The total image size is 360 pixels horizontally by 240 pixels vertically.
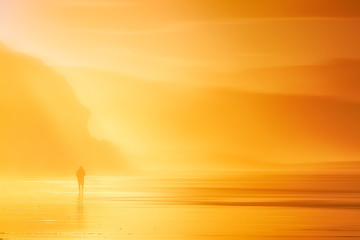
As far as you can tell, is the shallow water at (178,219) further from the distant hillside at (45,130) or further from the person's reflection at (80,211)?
the distant hillside at (45,130)

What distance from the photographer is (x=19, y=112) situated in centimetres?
14925

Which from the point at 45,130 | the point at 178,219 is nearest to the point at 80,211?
the point at 178,219

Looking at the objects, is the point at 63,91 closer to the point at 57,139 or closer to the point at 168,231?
the point at 57,139

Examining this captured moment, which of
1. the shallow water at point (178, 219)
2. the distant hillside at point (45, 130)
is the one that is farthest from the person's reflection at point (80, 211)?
the distant hillside at point (45, 130)

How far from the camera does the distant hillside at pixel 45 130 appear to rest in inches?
5246

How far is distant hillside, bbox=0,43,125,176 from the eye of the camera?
13325cm

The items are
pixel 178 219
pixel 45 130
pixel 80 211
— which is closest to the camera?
pixel 178 219

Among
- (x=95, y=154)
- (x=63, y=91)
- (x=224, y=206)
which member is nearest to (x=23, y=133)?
(x=95, y=154)

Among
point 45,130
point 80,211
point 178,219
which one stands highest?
point 45,130

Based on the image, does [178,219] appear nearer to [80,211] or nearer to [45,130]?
[80,211]

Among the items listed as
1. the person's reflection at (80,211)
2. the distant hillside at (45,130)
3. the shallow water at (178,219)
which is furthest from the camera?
the distant hillside at (45,130)

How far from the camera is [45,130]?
14725 cm

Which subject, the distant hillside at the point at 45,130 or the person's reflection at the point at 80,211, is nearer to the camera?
the person's reflection at the point at 80,211

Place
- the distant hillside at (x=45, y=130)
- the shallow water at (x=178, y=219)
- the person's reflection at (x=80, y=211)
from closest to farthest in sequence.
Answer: the shallow water at (x=178, y=219)
the person's reflection at (x=80, y=211)
the distant hillside at (x=45, y=130)
